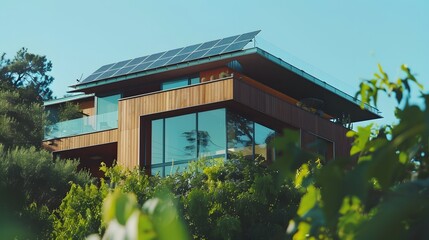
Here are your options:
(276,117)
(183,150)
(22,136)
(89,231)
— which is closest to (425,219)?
(89,231)

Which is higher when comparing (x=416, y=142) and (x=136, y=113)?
(x=136, y=113)

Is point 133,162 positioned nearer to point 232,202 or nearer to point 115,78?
point 115,78

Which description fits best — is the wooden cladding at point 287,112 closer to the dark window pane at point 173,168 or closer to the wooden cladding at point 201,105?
the wooden cladding at point 201,105

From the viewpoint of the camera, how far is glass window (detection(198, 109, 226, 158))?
2309 centimetres

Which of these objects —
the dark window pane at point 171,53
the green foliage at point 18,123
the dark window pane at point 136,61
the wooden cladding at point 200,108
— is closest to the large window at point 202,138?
the wooden cladding at point 200,108

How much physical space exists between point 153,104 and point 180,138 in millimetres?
1680

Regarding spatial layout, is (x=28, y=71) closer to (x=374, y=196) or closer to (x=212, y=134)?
(x=212, y=134)

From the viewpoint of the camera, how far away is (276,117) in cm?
2500

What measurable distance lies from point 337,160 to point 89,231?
1583 cm

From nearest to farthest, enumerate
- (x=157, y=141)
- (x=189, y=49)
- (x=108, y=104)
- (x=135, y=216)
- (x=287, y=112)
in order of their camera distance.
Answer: (x=135, y=216) < (x=157, y=141) < (x=287, y=112) < (x=108, y=104) < (x=189, y=49)

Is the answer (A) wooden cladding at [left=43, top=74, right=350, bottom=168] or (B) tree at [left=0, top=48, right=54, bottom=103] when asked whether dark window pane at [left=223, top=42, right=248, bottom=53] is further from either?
(B) tree at [left=0, top=48, right=54, bottom=103]

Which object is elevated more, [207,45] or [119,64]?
[207,45]

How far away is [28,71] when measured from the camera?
179ft

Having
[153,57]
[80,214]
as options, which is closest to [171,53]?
[153,57]
